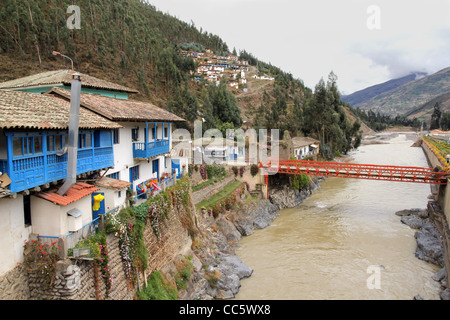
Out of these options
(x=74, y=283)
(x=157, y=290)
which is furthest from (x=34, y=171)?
(x=157, y=290)

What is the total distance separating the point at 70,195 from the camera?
10055mm

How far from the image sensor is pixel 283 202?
31719 mm

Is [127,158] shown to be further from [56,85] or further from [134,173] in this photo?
[56,85]

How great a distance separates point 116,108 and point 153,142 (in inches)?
122

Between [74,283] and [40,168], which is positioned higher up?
[40,168]

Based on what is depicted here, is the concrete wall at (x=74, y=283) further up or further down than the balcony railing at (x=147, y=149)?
further down

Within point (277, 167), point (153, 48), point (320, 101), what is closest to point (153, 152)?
point (277, 167)

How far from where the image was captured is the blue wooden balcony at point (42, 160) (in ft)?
27.4

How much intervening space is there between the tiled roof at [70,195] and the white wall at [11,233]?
732 mm

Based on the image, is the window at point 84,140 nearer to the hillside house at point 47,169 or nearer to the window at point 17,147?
the hillside house at point 47,169

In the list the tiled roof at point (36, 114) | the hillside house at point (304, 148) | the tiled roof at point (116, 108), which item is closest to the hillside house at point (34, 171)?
the tiled roof at point (36, 114)

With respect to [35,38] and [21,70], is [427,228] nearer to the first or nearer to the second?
[21,70]

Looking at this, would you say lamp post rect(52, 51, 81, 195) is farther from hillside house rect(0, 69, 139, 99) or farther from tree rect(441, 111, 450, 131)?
tree rect(441, 111, 450, 131)

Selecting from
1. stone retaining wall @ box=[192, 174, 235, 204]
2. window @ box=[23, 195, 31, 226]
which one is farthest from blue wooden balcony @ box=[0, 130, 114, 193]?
stone retaining wall @ box=[192, 174, 235, 204]
